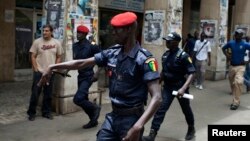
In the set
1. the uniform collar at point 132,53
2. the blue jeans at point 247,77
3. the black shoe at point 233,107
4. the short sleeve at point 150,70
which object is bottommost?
the black shoe at point 233,107

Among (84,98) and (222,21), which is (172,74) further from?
(222,21)

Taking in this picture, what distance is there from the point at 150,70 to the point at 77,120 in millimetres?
4267

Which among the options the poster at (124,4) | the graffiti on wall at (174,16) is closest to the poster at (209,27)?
the poster at (124,4)

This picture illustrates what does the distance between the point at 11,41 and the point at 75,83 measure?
433cm

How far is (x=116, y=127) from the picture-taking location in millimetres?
3930

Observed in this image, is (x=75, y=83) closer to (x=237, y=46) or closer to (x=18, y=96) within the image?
(x=18, y=96)

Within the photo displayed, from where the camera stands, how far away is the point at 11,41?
1198 centimetres

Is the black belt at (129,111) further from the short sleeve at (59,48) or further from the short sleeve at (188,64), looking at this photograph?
the short sleeve at (59,48)

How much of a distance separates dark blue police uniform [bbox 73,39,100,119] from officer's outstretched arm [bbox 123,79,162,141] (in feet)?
11.3

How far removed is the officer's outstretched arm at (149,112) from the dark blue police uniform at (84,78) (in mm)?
3451

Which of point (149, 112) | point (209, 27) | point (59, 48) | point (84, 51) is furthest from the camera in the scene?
point (209, 27)

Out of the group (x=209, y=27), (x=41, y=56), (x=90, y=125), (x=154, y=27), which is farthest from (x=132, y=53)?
(x=209, y=27)

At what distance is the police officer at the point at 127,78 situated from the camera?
12.3 ft

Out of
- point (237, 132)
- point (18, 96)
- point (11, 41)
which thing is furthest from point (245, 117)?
point (11, 41)
